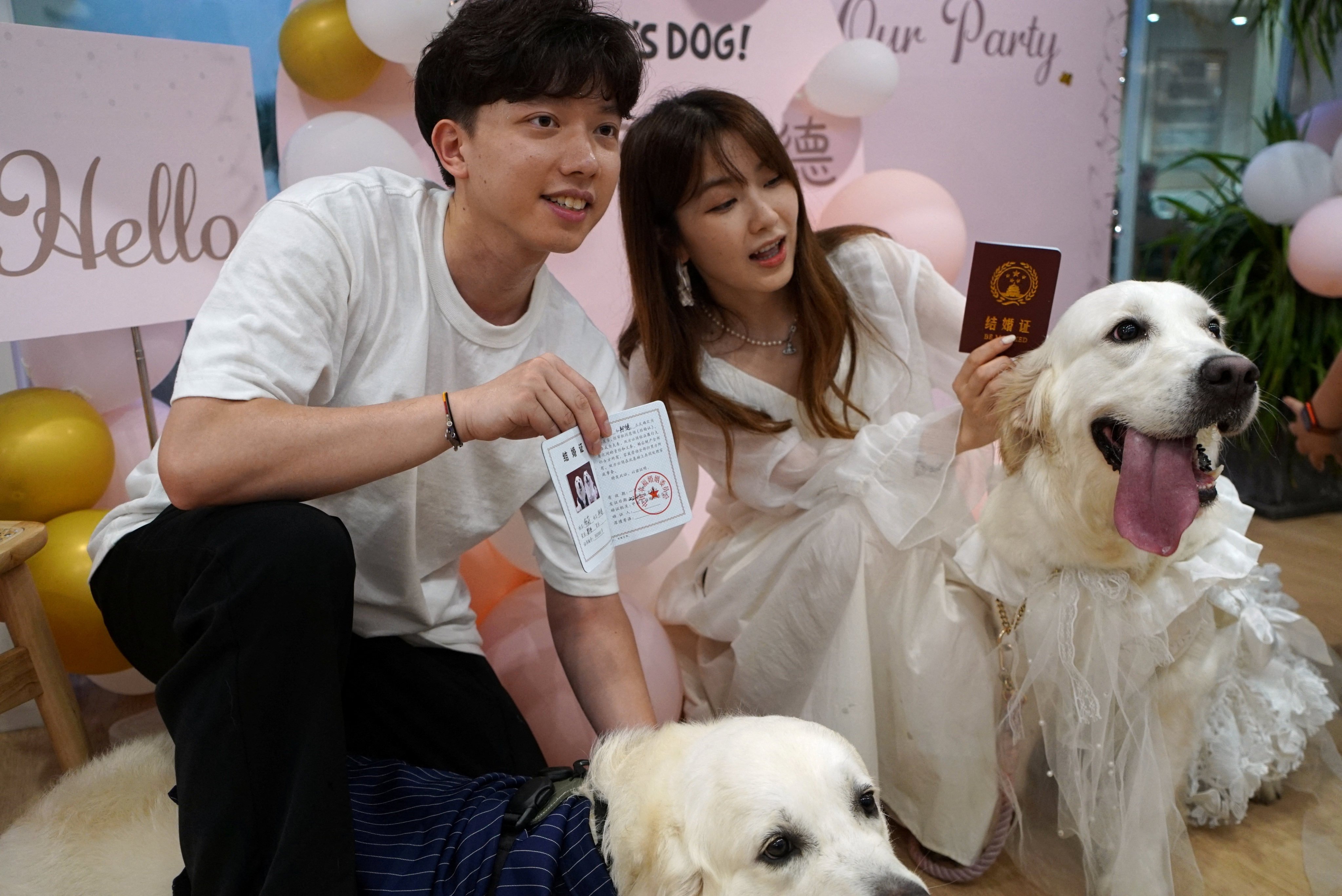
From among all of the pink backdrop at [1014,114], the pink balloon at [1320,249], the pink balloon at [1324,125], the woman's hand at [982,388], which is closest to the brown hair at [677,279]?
the woman's hand at [982,388]

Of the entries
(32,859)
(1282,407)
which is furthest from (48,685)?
(1282,407)

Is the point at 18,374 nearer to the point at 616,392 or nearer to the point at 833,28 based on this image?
the point at 616,392

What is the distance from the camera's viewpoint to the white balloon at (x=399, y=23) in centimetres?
208

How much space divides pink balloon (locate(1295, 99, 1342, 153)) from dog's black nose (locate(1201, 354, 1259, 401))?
2661mm

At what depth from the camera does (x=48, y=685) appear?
1709mm

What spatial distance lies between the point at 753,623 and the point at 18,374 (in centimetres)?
195

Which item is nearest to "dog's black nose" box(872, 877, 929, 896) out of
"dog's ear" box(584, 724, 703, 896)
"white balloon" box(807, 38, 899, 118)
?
A: "dog's ear" box(584, 724, 703, 896)

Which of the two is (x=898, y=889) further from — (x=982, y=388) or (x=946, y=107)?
(x=946, y=107)

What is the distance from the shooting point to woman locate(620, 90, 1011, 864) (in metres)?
1.77

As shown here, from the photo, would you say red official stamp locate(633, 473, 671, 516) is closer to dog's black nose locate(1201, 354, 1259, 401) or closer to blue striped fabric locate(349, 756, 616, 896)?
blue striped fabric locate(349, 756, 616, 896)

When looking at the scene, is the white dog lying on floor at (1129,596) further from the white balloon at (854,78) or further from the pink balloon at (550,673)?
the white balloon at (854,78)

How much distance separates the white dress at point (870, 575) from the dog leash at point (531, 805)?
Answer: 2.20 feet

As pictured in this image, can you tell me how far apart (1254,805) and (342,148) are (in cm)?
237

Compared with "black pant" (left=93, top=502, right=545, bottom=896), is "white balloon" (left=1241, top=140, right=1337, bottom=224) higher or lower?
higher
